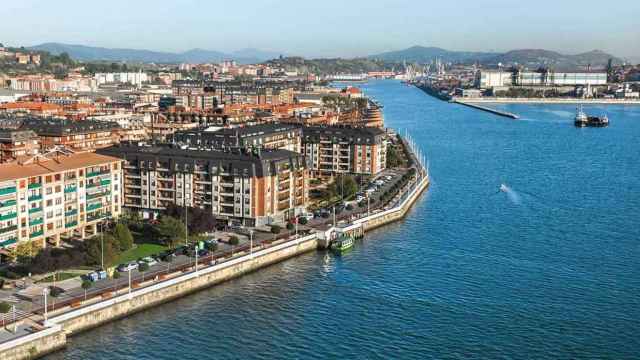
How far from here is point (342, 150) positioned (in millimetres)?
39688

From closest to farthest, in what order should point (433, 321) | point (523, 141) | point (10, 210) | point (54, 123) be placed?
point (433, 321) → point (10, 210) → point (54, 123) → point (523, 141)

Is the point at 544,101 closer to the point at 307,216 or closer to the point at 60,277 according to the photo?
the point at 307,216

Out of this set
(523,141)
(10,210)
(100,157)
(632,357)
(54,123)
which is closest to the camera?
Result: (632,357)

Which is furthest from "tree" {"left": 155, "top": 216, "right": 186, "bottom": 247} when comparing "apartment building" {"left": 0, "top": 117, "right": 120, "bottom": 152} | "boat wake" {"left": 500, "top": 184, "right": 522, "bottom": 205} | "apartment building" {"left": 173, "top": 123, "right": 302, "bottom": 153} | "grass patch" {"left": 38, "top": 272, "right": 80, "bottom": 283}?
"boat wake" {"left": 500, "top": 184, "right": 522, "bottom": 205}

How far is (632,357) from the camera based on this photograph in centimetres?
1734

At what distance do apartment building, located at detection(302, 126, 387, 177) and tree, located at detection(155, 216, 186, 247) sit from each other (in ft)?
50.4

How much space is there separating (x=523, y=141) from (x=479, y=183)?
2299 cm

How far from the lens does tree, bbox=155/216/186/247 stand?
23859mm

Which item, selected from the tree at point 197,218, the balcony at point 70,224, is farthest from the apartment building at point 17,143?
the tree at point 197,218

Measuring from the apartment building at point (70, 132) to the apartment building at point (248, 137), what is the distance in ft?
13.1

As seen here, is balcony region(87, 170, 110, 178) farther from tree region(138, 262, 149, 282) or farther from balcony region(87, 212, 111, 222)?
tree region(138, 262, 149, 282)

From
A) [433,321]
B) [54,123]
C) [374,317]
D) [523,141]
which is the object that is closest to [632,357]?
[433,321]

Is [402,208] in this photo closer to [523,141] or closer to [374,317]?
[374,317]

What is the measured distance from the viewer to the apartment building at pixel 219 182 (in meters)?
27.0
